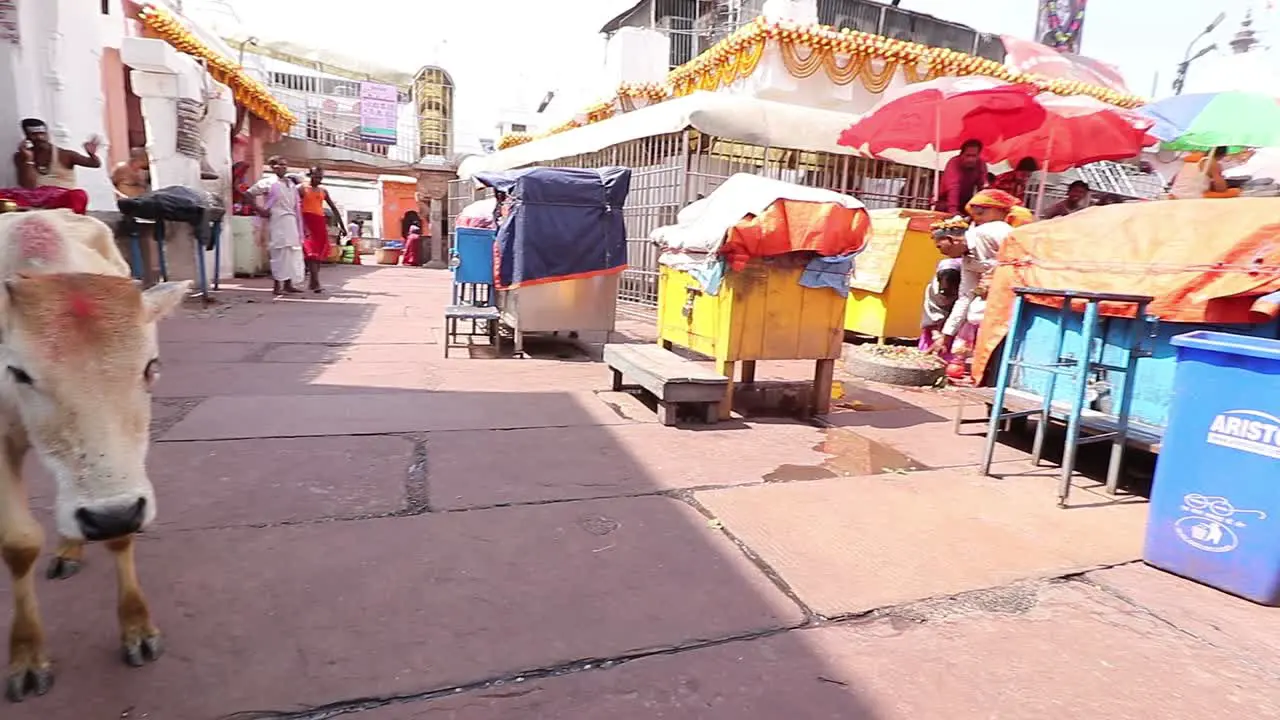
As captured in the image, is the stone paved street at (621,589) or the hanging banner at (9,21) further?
the hanging banner at (9,21)

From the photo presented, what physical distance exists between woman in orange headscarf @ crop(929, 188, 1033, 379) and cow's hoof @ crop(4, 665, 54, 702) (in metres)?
5.80

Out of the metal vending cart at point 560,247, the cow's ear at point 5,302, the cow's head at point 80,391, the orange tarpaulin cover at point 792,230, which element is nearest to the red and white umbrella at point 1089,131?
the orange tarpaulin cover at point 792,230

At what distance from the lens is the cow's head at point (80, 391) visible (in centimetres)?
160

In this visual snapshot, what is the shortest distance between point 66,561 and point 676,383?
10.4ft

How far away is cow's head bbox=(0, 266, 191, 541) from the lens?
160 centimetres

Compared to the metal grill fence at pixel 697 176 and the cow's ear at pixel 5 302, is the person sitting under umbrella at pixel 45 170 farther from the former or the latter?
the metal grill fence at pixel 697 176

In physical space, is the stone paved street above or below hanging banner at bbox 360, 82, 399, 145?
below

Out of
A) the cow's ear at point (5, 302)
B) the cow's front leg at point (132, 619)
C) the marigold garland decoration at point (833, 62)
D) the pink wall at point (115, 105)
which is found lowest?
the cow's front leg at point (132, 619)

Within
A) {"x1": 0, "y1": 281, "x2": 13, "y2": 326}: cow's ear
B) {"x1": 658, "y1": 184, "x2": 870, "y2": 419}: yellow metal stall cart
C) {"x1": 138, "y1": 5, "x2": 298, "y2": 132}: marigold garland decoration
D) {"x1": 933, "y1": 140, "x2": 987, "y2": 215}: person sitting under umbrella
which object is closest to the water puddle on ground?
{"x1": 658, "y1": 184, "x2": 870, "y2": 419}: yellow metal stall cart

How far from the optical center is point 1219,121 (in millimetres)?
7750

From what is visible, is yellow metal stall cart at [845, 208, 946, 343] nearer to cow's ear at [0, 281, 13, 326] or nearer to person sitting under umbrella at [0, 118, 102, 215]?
cow's ear at [0, 281, 13, 326]

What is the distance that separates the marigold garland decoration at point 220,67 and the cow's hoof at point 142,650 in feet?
40.2

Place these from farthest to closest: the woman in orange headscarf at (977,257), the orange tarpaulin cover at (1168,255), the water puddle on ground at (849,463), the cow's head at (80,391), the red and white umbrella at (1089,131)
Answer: the red and white umbrella at (1089,131) → the woman in orange headscarf at (977,257) → the water puddle on ground at (849,463) → the orange tarpaulin cover at (1168,255) → the cow's head at (80,391)

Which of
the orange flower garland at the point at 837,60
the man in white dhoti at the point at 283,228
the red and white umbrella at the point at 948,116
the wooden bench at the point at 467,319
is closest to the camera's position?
the wooden bench at the point at 467,319
